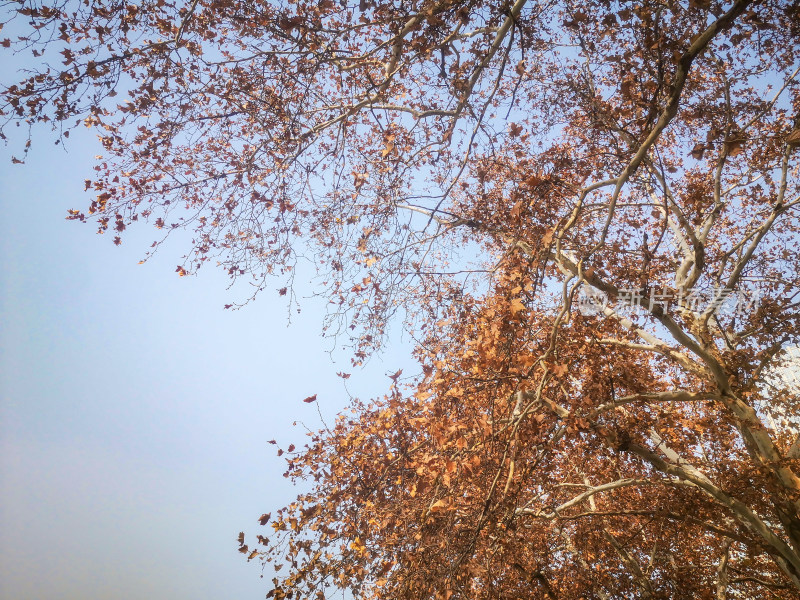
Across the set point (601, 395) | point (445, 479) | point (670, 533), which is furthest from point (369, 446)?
point (670, 533)

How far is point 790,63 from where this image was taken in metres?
6.59

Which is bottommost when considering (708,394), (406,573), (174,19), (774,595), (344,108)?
(774,595)

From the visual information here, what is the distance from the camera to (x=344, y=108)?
5.17 meters

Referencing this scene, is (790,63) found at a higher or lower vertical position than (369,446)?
higher

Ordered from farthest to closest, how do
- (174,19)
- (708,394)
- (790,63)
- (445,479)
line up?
(790,63) → (708,394) → (174,19) → (445,479)

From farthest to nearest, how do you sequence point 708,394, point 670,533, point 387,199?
point 670,533 < point 708,394 < point 387,199

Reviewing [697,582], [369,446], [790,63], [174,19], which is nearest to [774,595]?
[697,582]

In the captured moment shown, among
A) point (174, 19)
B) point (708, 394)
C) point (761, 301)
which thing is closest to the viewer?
point (174, 19)

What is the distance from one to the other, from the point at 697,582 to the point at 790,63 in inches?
393

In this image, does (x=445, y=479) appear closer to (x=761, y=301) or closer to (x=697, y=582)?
(x=761, y=301)

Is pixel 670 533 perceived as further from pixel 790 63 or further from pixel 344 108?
pixel 344 108

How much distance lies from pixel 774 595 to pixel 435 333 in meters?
9.86

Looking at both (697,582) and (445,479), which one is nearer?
(445,479)

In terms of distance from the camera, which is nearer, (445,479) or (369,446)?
(445,479)
